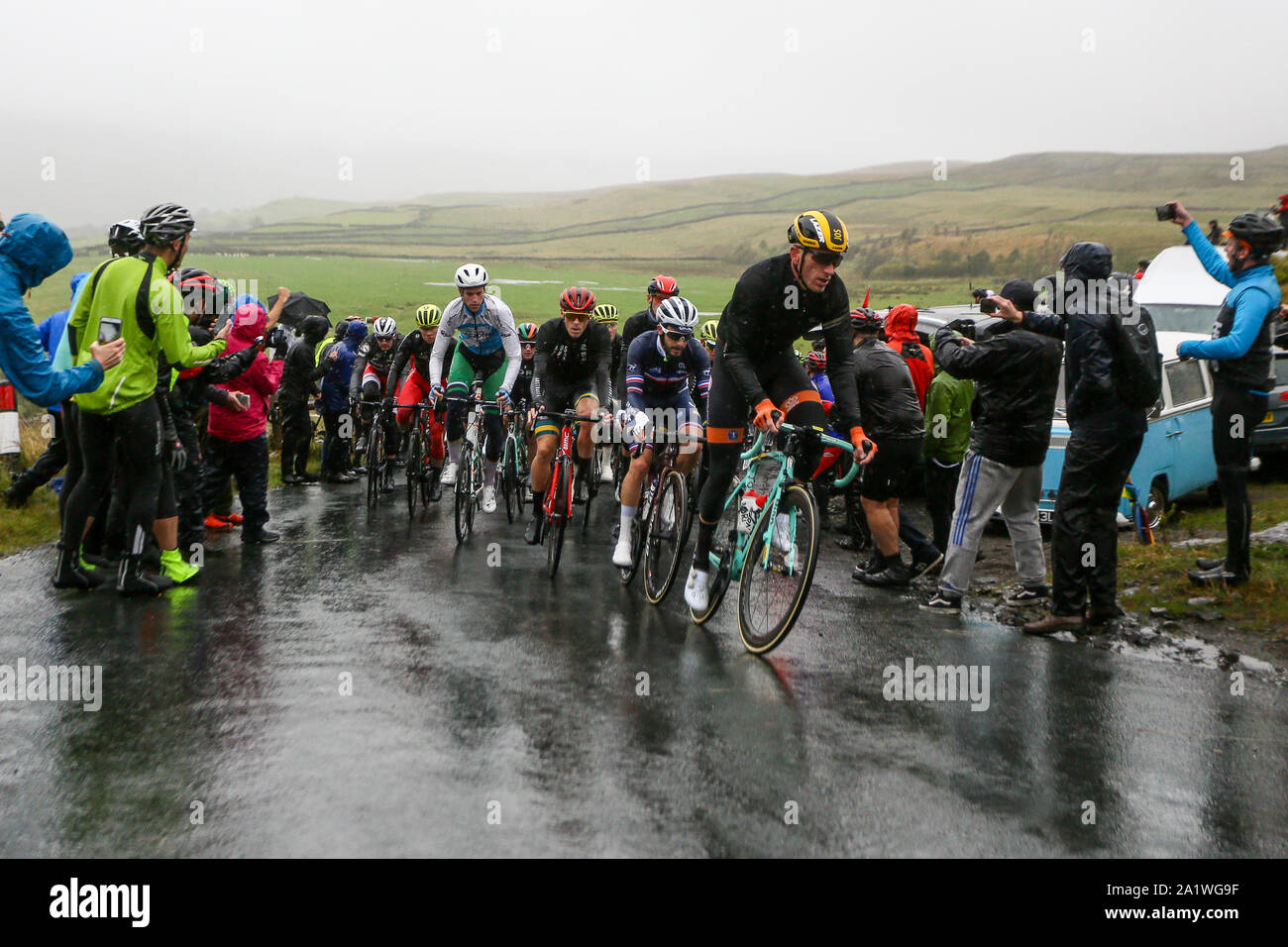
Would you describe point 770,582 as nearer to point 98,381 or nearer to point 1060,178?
point 98,381

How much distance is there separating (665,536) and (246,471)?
468 cm

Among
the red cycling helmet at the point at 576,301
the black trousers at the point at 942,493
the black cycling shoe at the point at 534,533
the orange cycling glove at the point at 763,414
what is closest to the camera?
the orange cycling glove at the point at 763,414

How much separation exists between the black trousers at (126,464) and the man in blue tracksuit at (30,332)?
95 centimetres

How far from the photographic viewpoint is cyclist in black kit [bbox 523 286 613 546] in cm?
990

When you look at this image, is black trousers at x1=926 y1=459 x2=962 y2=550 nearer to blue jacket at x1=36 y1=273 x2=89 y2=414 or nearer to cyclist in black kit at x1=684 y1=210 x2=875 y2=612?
cyclist in black kit at x1=684 y1=210 x2=875 y2=612

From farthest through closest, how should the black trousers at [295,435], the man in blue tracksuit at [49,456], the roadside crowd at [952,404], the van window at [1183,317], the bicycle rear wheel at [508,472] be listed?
the van window at [1183,317] → the black trousers at [295,435] → the bicycle rear wheel at [508,472] → the man in blue tracksuit at [49,456] → the roadside crowd at [952,404]

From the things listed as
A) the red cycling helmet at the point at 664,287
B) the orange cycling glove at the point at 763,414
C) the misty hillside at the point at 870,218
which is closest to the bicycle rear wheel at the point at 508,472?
the red cycling helmet at the point at 664,287

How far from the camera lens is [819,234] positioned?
21.4 ft

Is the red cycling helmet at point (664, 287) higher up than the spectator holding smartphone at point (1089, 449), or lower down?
higher up

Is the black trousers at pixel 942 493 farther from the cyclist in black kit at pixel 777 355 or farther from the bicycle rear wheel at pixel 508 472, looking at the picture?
the bicycle rear wheel at pixel 508 472

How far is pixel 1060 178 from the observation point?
14175cm

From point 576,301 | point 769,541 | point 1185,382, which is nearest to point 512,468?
point 576,301

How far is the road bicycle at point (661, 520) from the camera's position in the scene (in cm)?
796

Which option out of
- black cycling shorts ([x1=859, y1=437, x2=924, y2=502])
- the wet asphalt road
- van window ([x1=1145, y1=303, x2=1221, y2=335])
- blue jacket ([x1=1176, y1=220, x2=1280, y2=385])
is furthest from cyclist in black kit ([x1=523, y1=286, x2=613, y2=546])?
van window ([x1=1145, y1=303, x2=1221, y2=335])
